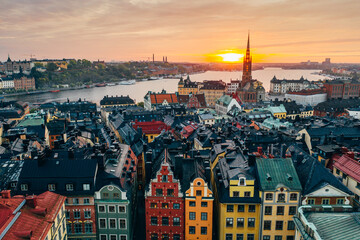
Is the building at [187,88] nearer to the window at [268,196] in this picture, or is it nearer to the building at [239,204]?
the building at [239,204]

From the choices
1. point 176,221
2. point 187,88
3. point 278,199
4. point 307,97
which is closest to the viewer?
point 278,199

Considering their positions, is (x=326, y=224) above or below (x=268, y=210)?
above

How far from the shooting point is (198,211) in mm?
36375

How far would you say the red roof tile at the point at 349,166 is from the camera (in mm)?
38638

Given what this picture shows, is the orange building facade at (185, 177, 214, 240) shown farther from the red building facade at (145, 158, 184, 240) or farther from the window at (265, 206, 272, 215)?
the window at (265, 206, 272, 215)

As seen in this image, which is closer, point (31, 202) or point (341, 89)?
point (31, 202)

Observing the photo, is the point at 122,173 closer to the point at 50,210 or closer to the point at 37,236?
the point at 50,210

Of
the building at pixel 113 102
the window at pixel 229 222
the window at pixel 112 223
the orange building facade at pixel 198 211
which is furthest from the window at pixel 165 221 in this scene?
the building at pixel 113 102

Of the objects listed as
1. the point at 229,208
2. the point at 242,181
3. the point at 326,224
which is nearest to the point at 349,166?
the point at 242,181

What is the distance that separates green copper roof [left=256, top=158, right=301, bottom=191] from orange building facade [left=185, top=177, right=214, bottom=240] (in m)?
6.67

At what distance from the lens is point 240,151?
4362 centimetres

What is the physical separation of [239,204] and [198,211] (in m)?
4.94

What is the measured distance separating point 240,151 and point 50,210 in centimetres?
2582

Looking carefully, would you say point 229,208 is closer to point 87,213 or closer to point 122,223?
point 122,223
